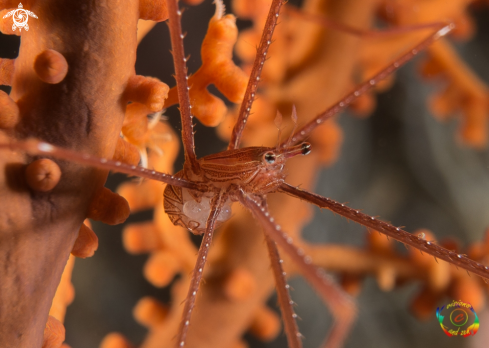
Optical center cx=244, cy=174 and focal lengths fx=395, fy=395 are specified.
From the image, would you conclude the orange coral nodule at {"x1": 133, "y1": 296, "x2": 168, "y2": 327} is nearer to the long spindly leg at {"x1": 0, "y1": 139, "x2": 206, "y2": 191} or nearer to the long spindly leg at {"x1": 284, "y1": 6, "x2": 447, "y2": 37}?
the long spindly leg at {"x1": 0, "y1": 139, "x2": 206, "y2": 191}

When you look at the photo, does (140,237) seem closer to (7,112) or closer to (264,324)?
(264,324)

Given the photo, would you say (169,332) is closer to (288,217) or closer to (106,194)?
(288,217)

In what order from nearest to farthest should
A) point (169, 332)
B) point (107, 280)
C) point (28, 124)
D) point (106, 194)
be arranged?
1. point (28, 124)
2. point (106, 194)
3. point (169, 332)
4. point (107, 280)

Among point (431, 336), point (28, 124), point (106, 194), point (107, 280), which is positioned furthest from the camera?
point (431, 336)

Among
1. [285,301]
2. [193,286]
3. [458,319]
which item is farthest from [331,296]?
[458,319]

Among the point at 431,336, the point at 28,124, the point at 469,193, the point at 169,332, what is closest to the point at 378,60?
the point at 469,193

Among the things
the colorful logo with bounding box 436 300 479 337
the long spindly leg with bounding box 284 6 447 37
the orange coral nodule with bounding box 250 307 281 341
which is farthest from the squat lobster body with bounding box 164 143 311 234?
the long spindly leg with bounding box 284 6 447 37
